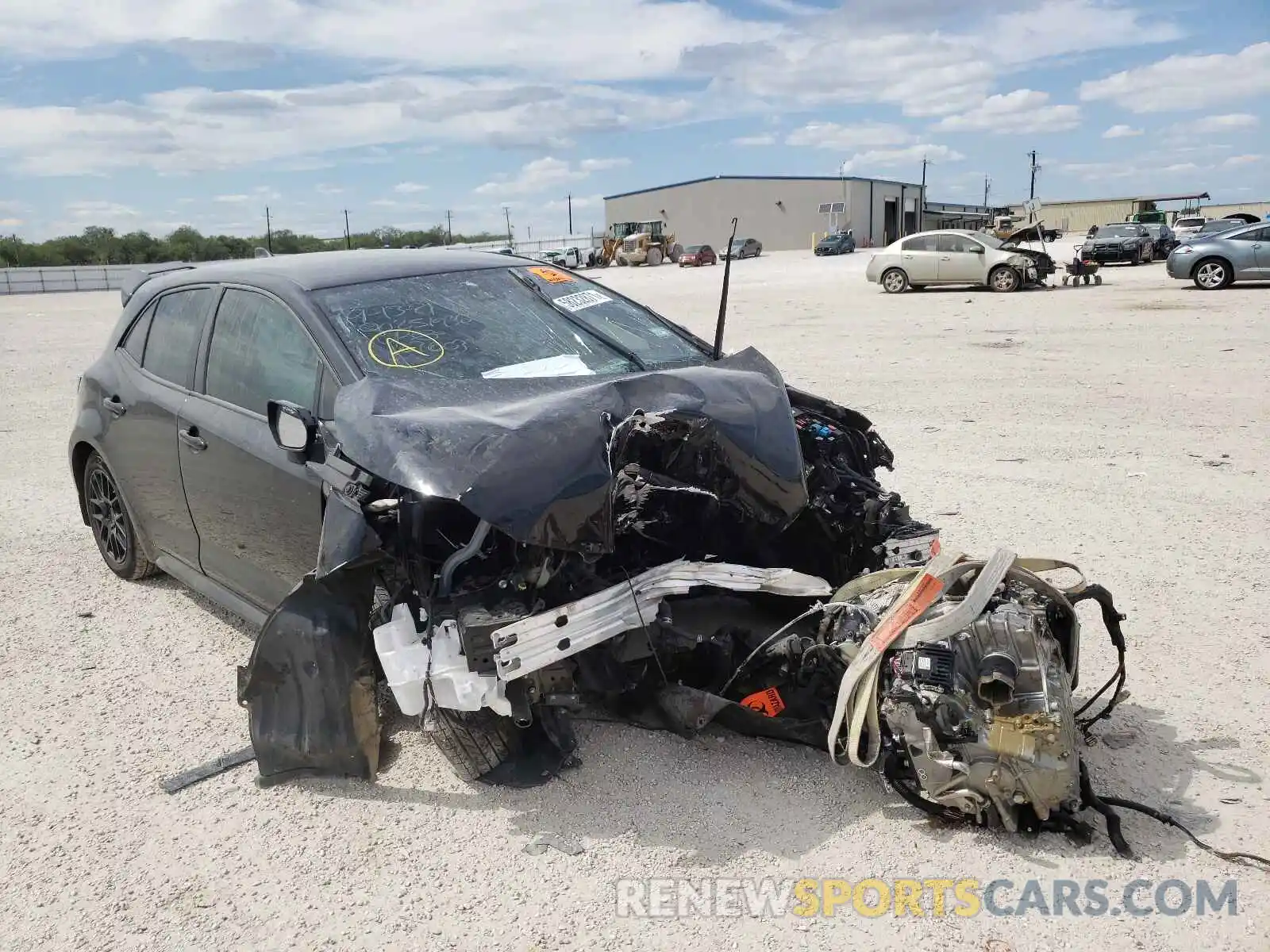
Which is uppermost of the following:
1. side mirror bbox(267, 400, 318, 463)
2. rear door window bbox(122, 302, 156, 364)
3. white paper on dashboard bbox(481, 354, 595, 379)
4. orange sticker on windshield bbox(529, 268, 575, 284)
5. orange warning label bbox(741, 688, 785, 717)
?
orange sticker on windshield bbox(529, 268, 575, 284)

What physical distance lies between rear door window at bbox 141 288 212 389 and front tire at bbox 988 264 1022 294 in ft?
68.0

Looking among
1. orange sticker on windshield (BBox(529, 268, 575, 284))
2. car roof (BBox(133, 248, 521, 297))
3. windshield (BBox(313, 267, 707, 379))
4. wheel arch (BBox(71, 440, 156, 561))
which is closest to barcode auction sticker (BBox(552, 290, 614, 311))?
windshield (BBox(313, 267, 707, 379))

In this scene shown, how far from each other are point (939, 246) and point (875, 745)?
21.8 meters

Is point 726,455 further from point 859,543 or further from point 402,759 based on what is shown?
point 402,759

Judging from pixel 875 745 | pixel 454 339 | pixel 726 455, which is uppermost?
pixel 454 339

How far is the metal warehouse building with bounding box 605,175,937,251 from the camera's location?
251 ft

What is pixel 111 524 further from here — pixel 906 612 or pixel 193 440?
pixel 906 612

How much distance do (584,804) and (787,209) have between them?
79975 mm

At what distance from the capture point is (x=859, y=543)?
3.79 meters

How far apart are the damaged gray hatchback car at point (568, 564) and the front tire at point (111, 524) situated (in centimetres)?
110

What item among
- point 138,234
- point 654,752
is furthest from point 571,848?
point 138,234

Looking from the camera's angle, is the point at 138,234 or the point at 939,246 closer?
the point at 939,246

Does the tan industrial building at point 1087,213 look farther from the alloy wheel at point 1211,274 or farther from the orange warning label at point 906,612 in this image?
the orange warning label at point 906,612

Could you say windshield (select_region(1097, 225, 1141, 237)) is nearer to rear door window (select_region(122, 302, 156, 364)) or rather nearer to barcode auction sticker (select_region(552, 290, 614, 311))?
Result: barcode auction sticker (select_region(552, 290, 614, 311))
